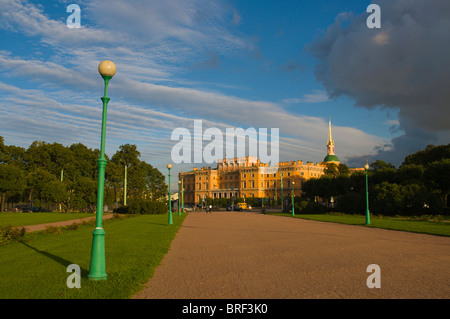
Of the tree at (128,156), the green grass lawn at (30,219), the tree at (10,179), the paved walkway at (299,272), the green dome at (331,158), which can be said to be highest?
the green dome at (331,158)

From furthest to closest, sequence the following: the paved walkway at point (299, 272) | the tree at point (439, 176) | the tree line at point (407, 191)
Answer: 1. the tree at point (439, 176)
2. the tree line at point (407, 191)
3. the paved walkway at point (299, 272)

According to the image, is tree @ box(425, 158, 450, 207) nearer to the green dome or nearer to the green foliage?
the green foliage

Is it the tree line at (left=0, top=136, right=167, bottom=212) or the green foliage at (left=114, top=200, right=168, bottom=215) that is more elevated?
the tree line at (left=0, top=136, right=167, bottom=212)

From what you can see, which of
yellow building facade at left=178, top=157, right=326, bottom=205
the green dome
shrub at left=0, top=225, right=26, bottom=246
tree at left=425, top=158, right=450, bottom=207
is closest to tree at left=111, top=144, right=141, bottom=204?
tree at left=425, top=158, right=450, bottom=207

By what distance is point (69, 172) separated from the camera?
6519 cm

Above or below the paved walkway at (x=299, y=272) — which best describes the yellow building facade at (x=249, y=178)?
above

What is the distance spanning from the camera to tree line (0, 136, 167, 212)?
5000 centimetres

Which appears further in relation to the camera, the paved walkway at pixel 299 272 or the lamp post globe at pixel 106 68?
the lamp post globe at pixel 106 68

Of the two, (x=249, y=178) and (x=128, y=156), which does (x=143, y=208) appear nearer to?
(x=128, y=156)

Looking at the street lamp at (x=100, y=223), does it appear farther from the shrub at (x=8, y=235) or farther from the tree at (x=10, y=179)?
the tree at (x=10, y=179)

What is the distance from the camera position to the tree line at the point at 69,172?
50000 millimetres

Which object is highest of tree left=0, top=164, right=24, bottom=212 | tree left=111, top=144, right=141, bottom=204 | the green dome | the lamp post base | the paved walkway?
the green dome

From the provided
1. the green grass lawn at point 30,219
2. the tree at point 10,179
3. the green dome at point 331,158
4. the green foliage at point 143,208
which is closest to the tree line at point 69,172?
the tree at point 10,179
